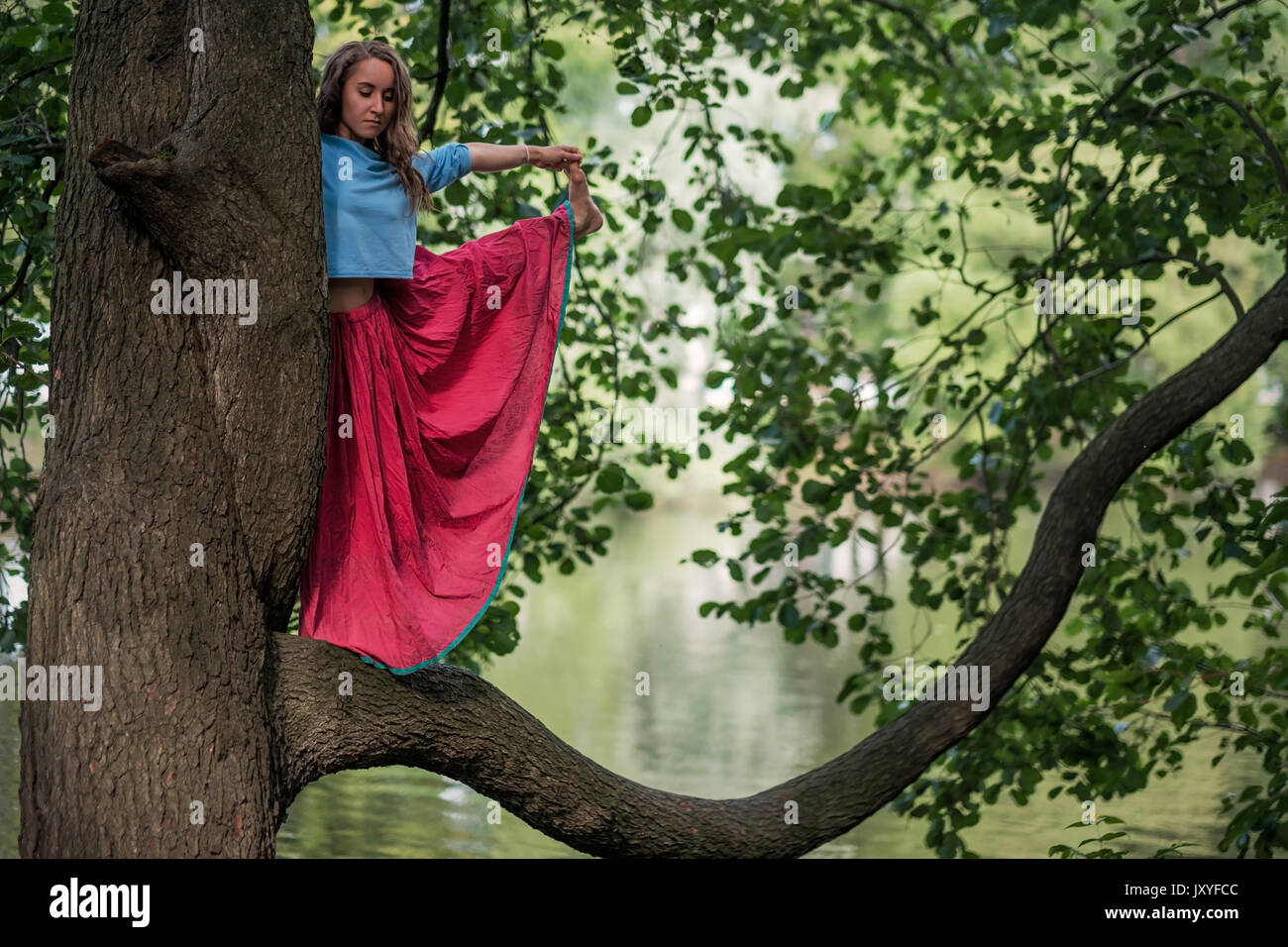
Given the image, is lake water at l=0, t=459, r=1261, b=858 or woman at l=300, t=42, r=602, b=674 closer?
woman at l=300, t=42, r=602, b=674

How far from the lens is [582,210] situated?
3.51m

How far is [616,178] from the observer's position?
6.04m

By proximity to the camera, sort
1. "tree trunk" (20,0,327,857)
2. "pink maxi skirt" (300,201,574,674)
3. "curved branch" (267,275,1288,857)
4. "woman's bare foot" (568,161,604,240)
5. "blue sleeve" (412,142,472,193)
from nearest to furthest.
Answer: "tree trunk" (20,0,327,857) < "curved branch" (267,275,1288,857) < "pink maxi skirt" (300,201,574,674) < "blue sleeve" (412,142,472,193) < "woman's bare foot" (568,161,604,240)

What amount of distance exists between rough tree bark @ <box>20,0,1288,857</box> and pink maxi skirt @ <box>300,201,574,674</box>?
0.15m

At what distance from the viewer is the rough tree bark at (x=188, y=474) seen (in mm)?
2549

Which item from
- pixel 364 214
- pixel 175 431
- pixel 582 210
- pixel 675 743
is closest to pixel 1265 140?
pixel 582 210

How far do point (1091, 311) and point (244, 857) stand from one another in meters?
4.72

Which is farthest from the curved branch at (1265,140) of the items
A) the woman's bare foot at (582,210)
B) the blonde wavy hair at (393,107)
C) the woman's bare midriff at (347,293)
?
the woman's bare midriff at (347,293)

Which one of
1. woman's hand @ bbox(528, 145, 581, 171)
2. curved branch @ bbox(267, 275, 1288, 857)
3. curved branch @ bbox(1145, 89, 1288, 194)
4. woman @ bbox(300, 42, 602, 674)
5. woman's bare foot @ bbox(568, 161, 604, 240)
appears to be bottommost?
curved branch @ bbox(267, 275, 1288, 857)

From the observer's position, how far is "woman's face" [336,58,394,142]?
3062mm

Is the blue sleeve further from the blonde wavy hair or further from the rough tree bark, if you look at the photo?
the rough tree bark

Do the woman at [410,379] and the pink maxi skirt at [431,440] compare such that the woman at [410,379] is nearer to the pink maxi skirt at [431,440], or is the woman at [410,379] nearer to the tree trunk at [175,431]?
the pink maxi skirt at [431,440]

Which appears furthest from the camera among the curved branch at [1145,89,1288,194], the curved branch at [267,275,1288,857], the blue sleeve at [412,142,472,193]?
the curved branch at [1145,89,1288,194]

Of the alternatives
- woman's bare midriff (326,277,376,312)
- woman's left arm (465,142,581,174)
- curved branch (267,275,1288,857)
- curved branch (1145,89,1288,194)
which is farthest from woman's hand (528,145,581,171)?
curved branch (1145,89,1288,194)
